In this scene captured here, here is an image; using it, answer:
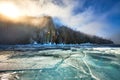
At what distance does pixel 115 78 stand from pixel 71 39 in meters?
188

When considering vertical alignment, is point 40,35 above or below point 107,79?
above

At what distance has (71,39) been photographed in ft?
636

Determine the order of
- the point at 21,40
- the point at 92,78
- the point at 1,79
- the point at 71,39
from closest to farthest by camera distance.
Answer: the point at 1,79 → the point at 92,78 → the point at 21,40 → the point at 71,39

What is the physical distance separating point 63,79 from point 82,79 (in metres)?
0.74

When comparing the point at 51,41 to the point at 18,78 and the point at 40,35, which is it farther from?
the point at 18,78

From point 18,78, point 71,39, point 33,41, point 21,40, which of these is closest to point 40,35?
point 33,41

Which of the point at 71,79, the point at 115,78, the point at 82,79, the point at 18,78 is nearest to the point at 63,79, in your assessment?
the point at 71,79

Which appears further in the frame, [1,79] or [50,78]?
[50,78]

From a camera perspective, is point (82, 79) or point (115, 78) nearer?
point (82, 79)

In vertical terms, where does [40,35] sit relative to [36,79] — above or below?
above

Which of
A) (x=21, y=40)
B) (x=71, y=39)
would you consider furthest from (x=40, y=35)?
(x=71, y=39)

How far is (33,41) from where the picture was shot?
16462 cm

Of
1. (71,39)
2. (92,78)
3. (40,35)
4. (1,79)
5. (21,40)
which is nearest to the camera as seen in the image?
(1,79)

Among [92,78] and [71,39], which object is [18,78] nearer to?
[92,78]
